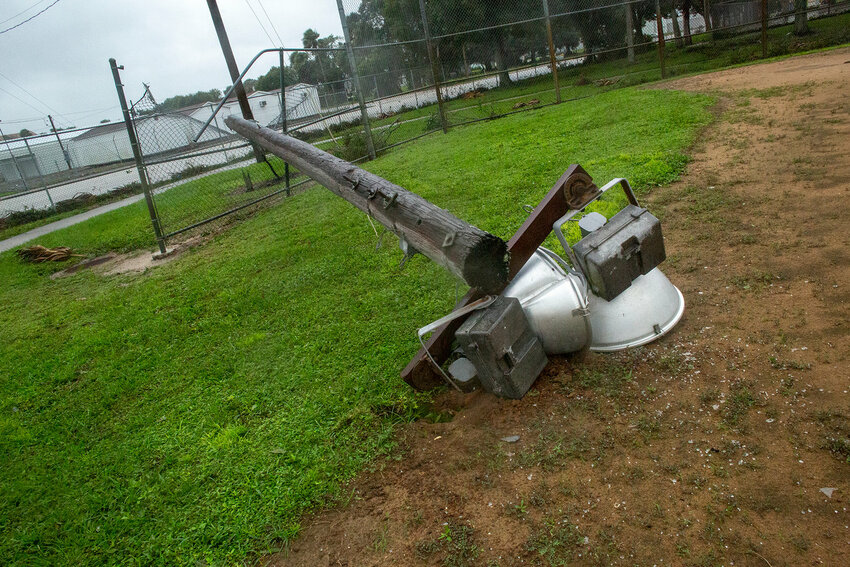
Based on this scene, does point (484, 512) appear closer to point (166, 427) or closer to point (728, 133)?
point (166, 427)

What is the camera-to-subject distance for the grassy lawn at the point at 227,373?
2594 millimetres

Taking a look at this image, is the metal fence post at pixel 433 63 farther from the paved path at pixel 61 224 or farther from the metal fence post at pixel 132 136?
the metal fence post at pixel 132 136

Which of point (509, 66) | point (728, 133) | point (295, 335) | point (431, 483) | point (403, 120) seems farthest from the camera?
point (509, 66)

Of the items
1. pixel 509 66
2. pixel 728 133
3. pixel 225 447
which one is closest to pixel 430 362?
pixel 225 447

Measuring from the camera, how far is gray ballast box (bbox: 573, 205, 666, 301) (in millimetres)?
2668

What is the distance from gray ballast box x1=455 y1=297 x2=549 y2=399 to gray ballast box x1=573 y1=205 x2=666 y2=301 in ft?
1.38

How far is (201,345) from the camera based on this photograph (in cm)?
432

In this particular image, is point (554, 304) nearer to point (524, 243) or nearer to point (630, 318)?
point (524, 243)

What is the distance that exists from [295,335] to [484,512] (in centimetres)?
232

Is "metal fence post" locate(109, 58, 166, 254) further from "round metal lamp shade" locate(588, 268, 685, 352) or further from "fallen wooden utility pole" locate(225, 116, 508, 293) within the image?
"round metal lamp shade" locate(588, 268, 685, 352)

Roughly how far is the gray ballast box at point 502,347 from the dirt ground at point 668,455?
0.45ft

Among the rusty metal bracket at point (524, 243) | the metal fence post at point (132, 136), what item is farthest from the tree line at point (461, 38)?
→ the rusty metal bracket at point (524, 243)

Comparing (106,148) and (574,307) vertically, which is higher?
(106,148)

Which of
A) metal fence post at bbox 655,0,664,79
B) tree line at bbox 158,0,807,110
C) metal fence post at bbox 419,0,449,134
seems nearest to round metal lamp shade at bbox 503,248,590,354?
tree line at bbox 158,0,807,110
